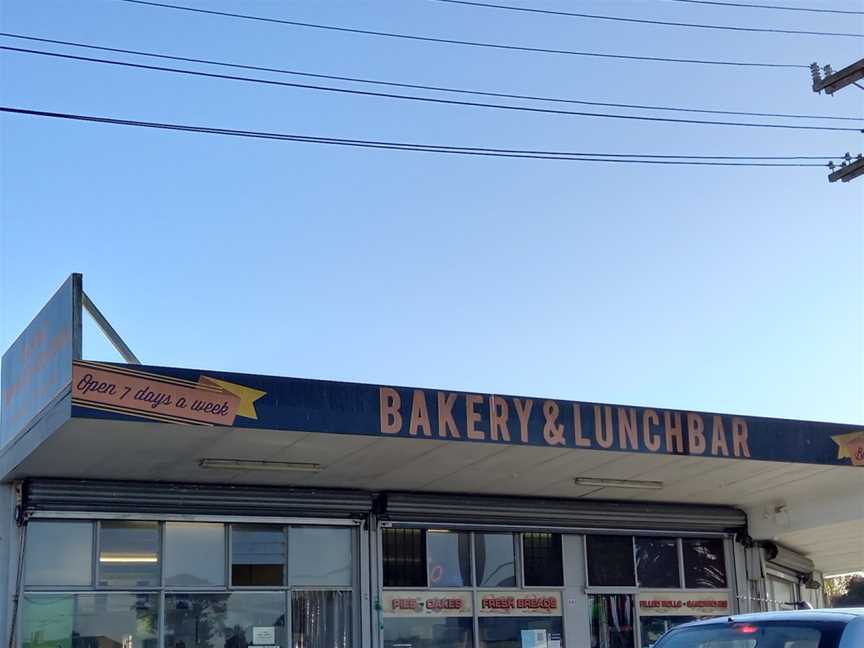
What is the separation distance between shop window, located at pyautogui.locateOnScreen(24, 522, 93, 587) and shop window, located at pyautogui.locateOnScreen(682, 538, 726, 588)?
9.29m

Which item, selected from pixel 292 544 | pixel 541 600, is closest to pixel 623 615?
pixel 541 600

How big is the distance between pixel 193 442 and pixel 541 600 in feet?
21.9

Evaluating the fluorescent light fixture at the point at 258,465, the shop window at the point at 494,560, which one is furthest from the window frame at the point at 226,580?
the shop window at the point at 494,560

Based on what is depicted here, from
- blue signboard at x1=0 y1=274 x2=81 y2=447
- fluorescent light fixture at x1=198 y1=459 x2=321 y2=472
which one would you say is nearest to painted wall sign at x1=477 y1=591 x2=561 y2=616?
fluorescent light fixture at x1=198 y1=459 x2=321 y2=472

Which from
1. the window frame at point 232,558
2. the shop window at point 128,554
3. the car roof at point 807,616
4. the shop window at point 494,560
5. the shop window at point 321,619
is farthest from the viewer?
the shop window at point 494,560

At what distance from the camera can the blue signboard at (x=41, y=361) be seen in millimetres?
11586

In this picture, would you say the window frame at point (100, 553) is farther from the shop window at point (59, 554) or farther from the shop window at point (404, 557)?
the shop window at point (404, 557)

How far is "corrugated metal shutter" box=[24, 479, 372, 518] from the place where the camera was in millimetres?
13547

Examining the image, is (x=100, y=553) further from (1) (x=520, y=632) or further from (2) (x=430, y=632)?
(1) (x=520, y=632)

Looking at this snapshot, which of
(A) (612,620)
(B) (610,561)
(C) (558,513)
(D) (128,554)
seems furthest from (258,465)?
(A) (612,620)

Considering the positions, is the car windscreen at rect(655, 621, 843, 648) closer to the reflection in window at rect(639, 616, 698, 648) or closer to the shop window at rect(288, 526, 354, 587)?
the shop window at rect(288, 526, 354, 587)

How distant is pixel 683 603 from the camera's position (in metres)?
18.1

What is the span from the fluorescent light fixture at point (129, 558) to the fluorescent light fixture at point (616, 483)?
18.3ft

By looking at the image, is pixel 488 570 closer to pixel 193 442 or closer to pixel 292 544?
pixel 292 544
